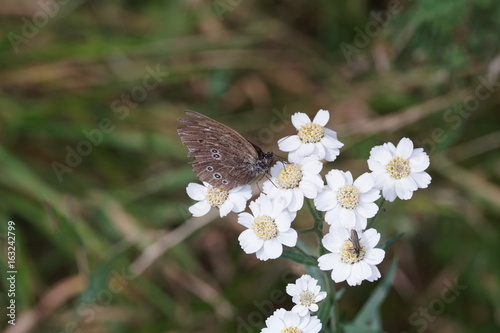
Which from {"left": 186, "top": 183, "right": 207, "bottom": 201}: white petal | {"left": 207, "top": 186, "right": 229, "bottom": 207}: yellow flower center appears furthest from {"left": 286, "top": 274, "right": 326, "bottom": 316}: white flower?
{"left": 186, "top": 183, "right": 207, "bottom": 201}: white petal

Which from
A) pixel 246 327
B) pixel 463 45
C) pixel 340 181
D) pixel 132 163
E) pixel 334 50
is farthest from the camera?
pixel 334 50

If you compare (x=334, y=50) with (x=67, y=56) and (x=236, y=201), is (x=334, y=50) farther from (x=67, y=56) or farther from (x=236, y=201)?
(x=236, y=201)

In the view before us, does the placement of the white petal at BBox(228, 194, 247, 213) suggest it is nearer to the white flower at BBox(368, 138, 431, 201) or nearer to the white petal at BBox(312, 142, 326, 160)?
the white petal at BBox(312, 142, 326, 160)

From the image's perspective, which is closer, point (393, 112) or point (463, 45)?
point (463, 45)

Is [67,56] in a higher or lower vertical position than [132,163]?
higher

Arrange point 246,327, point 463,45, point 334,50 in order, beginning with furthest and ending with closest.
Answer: point 334,50, point 463,45, point 246,327

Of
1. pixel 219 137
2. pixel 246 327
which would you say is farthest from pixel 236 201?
→ pixel 246 327

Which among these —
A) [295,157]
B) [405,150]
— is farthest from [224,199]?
[405,150]

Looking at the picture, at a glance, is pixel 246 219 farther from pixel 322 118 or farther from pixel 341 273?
→ pixel 322 118
